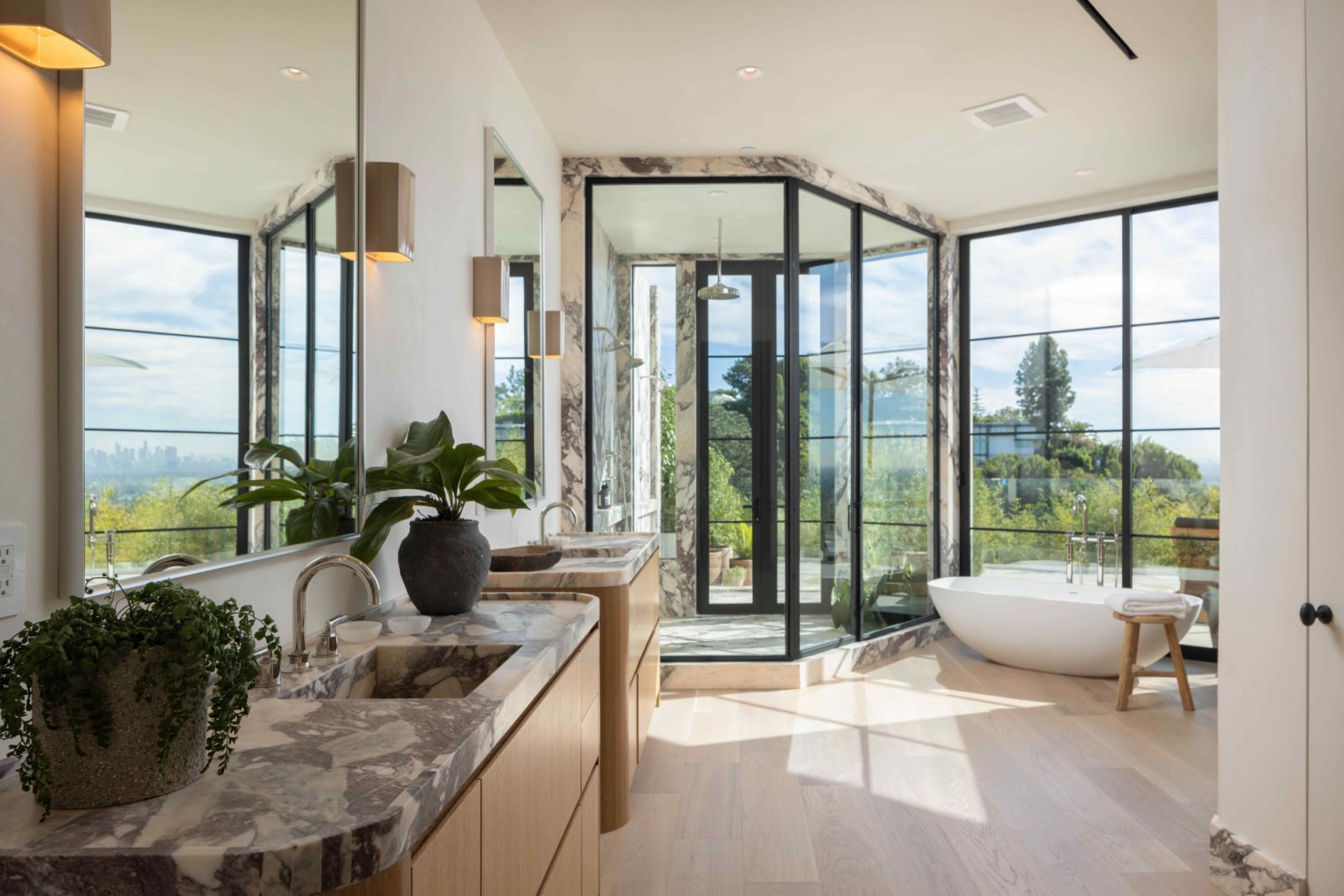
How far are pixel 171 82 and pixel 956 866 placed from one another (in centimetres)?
270

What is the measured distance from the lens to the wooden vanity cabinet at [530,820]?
101 centimetres

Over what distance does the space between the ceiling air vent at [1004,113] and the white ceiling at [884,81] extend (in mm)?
65

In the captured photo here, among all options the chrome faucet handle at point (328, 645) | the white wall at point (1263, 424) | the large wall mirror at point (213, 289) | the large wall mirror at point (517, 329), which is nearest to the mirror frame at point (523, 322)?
the large wall mirror at point (517, 329)

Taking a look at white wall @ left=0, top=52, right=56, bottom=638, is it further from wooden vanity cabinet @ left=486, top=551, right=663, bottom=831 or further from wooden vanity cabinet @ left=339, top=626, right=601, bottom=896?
wooden vanity cabinet @ left=486, top=551, right=663, bottom=831

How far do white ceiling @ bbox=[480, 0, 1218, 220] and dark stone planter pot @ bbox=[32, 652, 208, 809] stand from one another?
9.46ft

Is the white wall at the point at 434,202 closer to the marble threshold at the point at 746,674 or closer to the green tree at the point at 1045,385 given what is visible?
the marble threshold at the point at 746,674

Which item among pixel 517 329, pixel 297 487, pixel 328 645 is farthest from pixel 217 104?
pixel 517 329

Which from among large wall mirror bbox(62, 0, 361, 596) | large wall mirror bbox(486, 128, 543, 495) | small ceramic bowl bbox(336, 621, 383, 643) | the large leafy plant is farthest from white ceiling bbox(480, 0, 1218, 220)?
small ceramic bowl bbox(336, 621, 383, 643)

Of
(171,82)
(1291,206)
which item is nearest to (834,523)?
(1291,206)

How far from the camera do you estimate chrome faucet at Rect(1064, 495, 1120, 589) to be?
17.9 feet

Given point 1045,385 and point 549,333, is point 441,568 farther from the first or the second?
point 1045,385

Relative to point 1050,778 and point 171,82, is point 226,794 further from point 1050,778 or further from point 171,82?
point 1050,778

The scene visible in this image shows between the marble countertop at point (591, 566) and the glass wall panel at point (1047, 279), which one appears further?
the glass wall panel at point (1047, 279)

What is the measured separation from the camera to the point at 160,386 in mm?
1384
